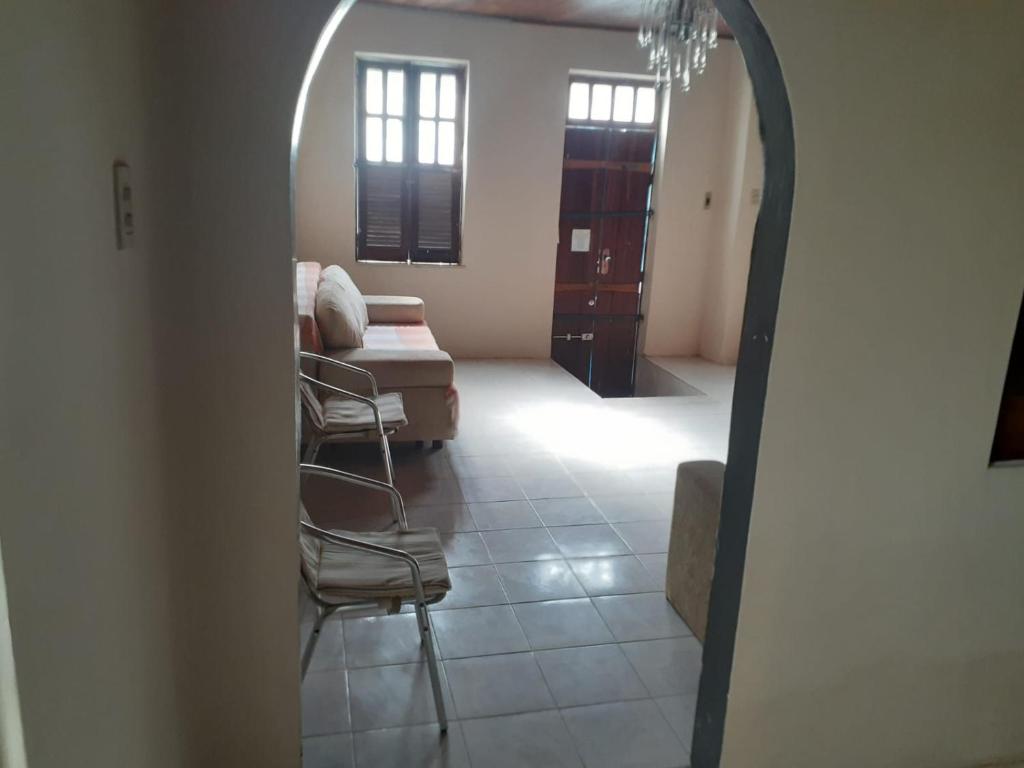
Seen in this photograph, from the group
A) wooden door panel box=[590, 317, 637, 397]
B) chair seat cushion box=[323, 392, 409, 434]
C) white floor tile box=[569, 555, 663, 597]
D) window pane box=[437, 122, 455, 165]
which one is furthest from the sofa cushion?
wooden door panel box=[590, 317, 637, 397]

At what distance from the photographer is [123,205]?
111cm

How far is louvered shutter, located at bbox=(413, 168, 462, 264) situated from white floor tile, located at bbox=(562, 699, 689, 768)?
4.71 metres

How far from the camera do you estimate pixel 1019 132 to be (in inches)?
63.2

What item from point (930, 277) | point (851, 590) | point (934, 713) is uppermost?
point (930, 277)

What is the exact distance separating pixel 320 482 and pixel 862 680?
2.58 m

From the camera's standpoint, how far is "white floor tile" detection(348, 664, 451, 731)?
2.11 m

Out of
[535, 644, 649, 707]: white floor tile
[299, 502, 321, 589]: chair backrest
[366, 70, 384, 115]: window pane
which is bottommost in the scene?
[535, 644, 649, 707]: white floor tile

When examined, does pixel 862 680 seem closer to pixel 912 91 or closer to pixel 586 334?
pixel 912 91

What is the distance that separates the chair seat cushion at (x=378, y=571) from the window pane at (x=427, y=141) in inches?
178

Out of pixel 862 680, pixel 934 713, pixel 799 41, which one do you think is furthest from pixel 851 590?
pixel 799 41

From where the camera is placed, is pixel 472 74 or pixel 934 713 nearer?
pixel 934 713

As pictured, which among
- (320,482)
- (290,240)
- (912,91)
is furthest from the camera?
(320,482)

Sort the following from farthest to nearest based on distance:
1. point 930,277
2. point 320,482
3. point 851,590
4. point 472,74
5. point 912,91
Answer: point 472,74 < point 320,482 < point 851,590 < point 930,277 < point 912,91

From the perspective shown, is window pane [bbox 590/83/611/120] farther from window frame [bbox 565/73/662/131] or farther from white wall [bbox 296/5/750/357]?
white wall [bbox 296/5/750/357]
